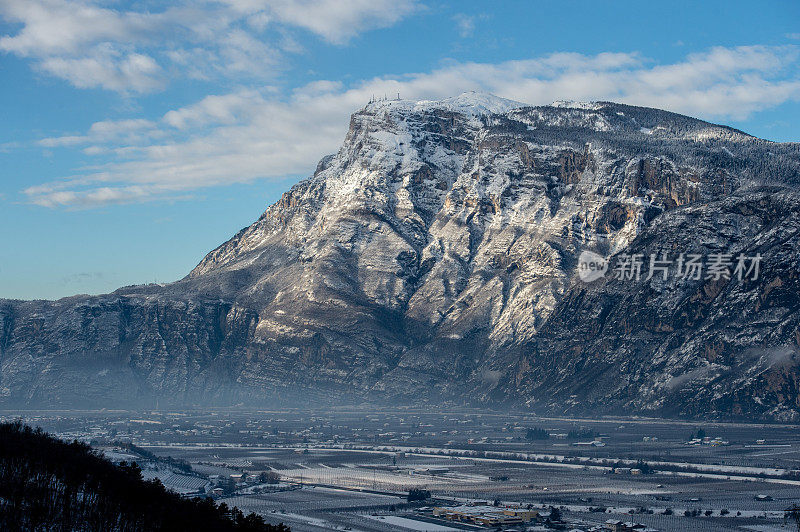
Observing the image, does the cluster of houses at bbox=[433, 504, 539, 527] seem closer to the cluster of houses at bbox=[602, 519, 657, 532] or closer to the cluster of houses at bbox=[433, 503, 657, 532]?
the cluster of houses at bbox=[433, 503, 657, 532]

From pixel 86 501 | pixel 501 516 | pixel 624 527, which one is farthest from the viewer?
pixel 501 516

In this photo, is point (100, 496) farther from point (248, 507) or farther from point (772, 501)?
point (772, 501)

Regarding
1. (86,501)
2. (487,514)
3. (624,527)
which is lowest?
(487,514)

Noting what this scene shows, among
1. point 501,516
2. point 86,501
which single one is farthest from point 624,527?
point 86,501

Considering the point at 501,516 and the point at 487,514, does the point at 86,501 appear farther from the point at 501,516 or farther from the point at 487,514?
the point at 501,516

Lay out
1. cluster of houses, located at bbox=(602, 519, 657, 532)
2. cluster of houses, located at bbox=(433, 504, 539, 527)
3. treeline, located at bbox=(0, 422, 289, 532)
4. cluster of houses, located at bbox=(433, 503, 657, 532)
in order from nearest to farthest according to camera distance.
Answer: treeline, located at bbox=(0, 422, 289, 532), cluster of houses, located at bbox=(602, 519, 657, 532), cluster of houses, located at bbox=(433, 503, 657, 532), cluster of houses, located at bbox=(433, 504, 539, 527)

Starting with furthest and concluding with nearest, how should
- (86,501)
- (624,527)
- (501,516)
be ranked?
(501,516)
(624,527)
(86,501)

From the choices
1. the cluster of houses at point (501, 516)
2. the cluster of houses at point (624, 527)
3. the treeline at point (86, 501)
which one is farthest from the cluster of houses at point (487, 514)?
the treeline at point (86, 501)

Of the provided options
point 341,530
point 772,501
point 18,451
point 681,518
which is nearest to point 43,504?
point 18,451

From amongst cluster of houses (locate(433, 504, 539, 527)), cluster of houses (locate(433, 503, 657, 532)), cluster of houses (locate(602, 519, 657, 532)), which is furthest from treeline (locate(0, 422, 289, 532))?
cluster of houses (locate(602, 519, 657, 532))
